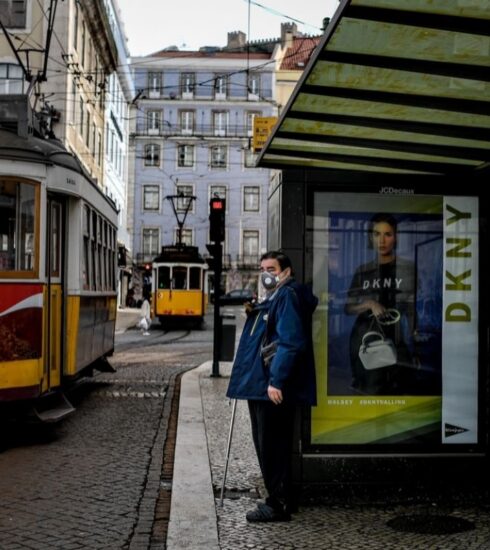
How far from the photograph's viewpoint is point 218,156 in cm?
7762

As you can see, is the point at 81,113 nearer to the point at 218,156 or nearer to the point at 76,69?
the point at 76,69

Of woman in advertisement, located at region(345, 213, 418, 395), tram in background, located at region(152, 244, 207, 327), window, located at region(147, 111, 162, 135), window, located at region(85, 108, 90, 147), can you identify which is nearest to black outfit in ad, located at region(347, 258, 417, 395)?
woman in advertisement, located at region(345, 213, 418, 395)

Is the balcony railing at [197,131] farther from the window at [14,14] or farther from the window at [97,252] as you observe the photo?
the window at [97,252]

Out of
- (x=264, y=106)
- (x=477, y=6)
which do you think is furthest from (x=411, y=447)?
(x=264, y=106)

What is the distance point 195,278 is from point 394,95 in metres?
32.0

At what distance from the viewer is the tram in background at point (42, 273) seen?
8891mm

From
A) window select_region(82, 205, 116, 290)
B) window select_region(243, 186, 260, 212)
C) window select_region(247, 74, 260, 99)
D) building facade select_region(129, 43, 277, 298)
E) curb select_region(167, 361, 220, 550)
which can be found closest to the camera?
curb select_region(167, 361, 220, 550)

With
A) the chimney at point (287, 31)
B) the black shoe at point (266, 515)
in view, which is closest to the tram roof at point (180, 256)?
the black shoe at point (266, 515)

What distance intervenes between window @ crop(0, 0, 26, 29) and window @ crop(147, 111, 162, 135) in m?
41.3

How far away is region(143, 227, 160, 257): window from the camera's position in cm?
7794

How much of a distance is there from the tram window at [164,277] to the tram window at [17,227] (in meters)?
27.7

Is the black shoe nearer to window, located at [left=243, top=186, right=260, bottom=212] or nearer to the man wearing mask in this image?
the man wearing mask

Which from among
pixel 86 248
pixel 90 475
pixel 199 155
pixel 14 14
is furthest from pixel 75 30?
pixel 199 155

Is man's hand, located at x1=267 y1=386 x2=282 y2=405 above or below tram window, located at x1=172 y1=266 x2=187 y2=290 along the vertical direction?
below
